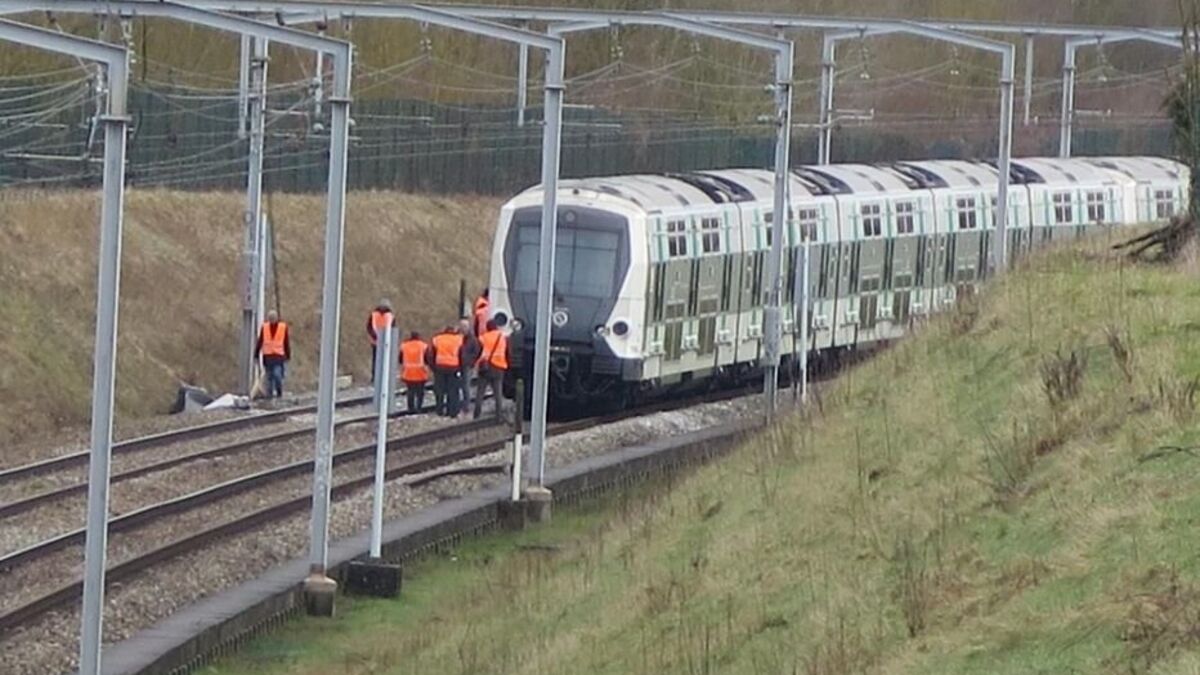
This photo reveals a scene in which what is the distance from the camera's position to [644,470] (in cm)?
2916

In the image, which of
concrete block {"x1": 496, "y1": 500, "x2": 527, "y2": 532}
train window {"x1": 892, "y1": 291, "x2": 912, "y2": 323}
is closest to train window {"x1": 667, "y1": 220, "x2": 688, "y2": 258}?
train window {"x1": 892, "y1": 291, "x2": 912, "y2": 323}

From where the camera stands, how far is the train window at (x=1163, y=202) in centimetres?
4525

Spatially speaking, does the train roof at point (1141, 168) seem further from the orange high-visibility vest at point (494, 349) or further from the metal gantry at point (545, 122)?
the metal gantry at point (545, 122)

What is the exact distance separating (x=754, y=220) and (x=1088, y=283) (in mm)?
17141

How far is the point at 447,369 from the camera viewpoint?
33.8 metres

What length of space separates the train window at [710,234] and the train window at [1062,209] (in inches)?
394

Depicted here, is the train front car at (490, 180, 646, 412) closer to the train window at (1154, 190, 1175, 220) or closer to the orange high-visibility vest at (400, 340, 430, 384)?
the orange high-visibility vest at (400, 340, 430, 384)

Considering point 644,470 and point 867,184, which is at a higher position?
point 867,184

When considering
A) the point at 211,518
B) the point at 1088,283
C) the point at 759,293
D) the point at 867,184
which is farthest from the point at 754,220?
the point at 1088,283

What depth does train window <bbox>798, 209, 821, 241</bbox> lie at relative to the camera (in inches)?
1497

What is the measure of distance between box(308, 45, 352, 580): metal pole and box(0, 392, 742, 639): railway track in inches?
66.7

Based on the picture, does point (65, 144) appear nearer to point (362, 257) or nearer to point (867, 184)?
point (362, 257)

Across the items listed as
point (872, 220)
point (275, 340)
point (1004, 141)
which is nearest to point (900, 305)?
point (872, 220)

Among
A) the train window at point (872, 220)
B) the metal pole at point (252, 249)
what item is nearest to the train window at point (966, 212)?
the train window at point (872, 220)
